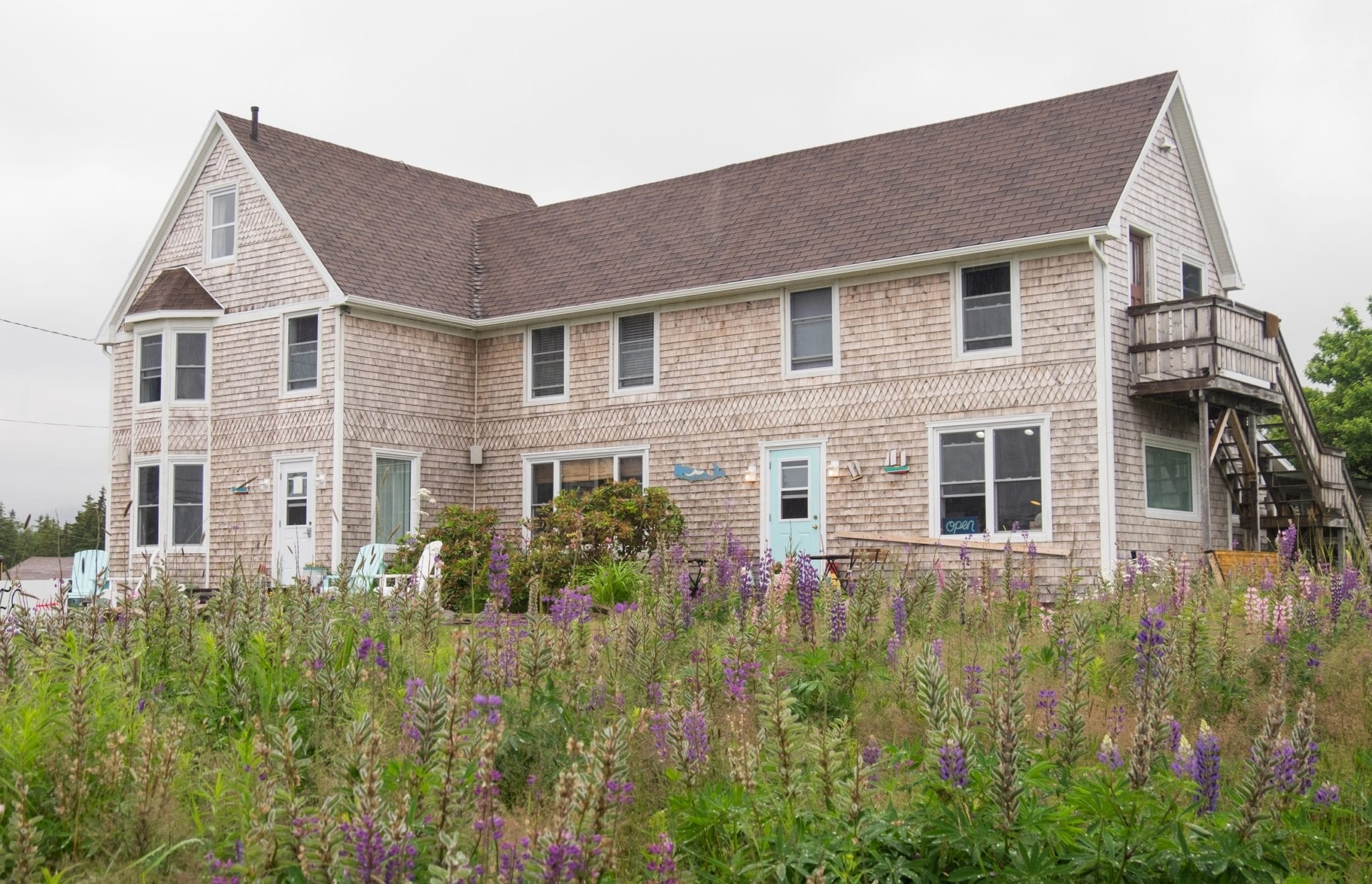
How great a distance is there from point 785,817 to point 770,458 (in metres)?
16.0

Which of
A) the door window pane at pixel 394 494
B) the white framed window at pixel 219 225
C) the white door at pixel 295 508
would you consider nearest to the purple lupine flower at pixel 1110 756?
the door window pane at pixel 394 494

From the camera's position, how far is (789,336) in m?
20.7

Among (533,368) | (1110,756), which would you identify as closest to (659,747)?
(1110,756)

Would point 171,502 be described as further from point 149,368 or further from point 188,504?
point 149,368

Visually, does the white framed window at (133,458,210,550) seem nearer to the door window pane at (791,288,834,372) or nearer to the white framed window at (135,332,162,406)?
the white framed window at (135,332,162,406)

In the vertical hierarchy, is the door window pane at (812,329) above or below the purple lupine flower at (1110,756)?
above

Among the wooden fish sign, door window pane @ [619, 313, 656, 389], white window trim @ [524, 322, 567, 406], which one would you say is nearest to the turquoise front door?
the wooden fish sign

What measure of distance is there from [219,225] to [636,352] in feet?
26.8

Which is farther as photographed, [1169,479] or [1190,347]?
[1169,479]

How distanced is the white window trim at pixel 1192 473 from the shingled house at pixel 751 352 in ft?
0.21

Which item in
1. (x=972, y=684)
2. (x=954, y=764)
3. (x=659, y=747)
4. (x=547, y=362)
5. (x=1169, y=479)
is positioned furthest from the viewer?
(x=547, y=362)

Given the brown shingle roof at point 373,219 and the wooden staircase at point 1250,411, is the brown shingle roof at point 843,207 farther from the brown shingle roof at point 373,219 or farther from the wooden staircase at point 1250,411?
the wooden staircase at point 1250,411

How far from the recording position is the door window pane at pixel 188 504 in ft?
78.3

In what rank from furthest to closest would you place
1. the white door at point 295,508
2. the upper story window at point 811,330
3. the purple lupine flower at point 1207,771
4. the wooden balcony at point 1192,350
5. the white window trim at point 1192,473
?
1. the white door at point 295,508
2. the upper story window at point 811,330
3. the white window trim at point 1192,473
4. the wooden balcony at point 1192,350
5. the purple lupine flower at point 1207,771
